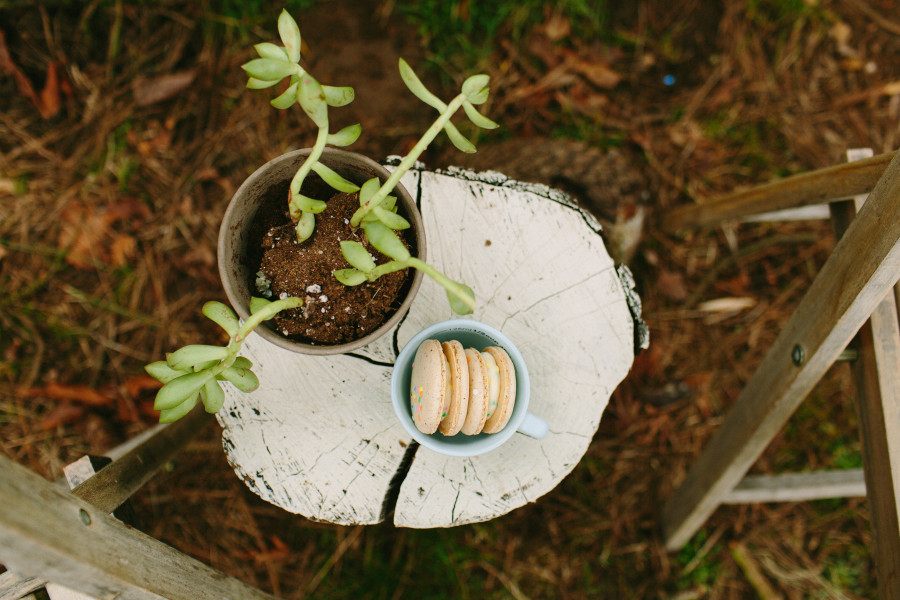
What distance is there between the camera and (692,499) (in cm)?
175

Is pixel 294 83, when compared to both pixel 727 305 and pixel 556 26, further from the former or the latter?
pixel 727 305

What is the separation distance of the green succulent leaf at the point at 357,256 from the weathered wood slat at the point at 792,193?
102 cm

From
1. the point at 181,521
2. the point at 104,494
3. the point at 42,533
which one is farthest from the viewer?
the point at 181,521

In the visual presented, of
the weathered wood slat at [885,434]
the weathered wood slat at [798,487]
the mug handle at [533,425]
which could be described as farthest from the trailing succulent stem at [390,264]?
the weathered wood slat at [798,487]

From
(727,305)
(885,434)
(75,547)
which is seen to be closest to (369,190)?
(75,547)

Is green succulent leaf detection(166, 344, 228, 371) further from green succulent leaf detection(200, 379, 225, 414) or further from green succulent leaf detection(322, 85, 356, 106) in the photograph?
green succulent leaf detection(322, 85, 356, 106)

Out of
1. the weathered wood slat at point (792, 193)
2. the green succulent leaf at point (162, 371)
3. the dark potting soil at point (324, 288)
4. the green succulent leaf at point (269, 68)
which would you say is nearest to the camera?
the green succulent leaf at point (269, 68)

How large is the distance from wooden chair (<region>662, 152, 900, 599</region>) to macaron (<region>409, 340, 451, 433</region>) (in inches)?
29.5

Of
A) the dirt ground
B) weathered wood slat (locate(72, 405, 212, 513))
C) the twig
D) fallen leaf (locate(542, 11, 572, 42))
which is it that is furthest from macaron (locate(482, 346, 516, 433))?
fallen leaf (locate(542, 11, 572, 42))

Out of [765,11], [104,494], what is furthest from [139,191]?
[765,11]

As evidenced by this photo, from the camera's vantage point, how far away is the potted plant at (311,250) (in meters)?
0.89

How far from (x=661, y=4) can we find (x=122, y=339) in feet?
7.82

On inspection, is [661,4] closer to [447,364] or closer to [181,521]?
[447,364]

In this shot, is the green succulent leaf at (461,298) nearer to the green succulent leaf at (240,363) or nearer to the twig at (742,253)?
the green succulent leaf at (240,363)
